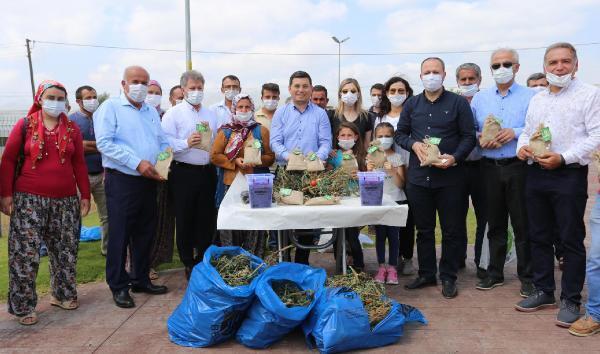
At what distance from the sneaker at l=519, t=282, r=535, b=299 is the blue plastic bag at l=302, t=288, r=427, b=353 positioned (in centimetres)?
151

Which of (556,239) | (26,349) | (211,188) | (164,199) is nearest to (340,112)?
(211,188)

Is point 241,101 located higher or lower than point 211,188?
higher

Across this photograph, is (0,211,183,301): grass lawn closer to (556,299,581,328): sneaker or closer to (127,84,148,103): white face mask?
(127,84,148,103): white face mask

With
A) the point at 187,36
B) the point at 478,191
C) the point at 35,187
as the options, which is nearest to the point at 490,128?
the point at 478,191

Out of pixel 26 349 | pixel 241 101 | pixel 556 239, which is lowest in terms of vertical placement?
pixel 26 349

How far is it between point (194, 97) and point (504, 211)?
303 centimetres

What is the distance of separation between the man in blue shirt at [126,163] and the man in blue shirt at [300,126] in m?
1.11

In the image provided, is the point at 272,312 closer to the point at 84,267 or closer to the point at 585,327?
the point at 585,327

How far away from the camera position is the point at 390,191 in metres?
4.61

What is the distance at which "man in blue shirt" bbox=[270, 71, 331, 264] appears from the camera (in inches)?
178

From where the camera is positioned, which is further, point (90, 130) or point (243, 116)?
point (90, 130)

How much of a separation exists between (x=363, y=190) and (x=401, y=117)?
1088 mm

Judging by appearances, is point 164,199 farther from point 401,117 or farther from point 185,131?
point 401,117

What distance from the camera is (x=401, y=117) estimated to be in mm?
4418
